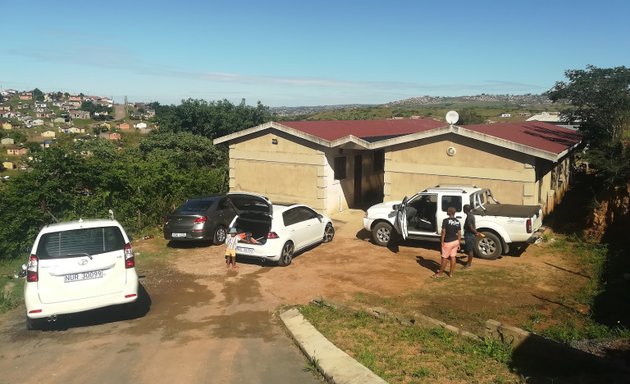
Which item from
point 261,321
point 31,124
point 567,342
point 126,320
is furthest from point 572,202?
point 31,124

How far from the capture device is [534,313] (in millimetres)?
8656

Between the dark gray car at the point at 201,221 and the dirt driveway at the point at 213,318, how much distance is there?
440 mm

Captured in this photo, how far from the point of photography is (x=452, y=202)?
508 inches

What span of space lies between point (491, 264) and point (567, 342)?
4.93 meters

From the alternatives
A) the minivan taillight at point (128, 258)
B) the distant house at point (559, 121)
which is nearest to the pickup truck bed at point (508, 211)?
the minivan taillight at point (128, 258)

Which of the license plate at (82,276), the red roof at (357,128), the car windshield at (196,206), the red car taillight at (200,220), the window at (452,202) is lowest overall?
the red car taillight at (200,220)

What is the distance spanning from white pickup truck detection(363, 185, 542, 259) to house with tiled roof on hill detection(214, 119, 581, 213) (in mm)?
1657

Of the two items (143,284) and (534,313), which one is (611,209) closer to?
(534,313)

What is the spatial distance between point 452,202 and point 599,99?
1081cm

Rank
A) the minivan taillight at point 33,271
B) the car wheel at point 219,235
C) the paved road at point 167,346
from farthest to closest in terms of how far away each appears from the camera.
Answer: the car wheel at point 219,235 < the minivan taillight at point 33,271 < the paved road at point 167,346

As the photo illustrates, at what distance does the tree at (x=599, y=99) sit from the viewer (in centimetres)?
1875

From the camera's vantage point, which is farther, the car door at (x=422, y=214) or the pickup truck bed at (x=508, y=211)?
the car door at (x=422, y=214)

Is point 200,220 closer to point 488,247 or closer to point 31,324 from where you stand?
point 31,324

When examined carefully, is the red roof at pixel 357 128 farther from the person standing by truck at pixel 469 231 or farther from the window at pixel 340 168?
the person standing by truck at pixel 469 231
